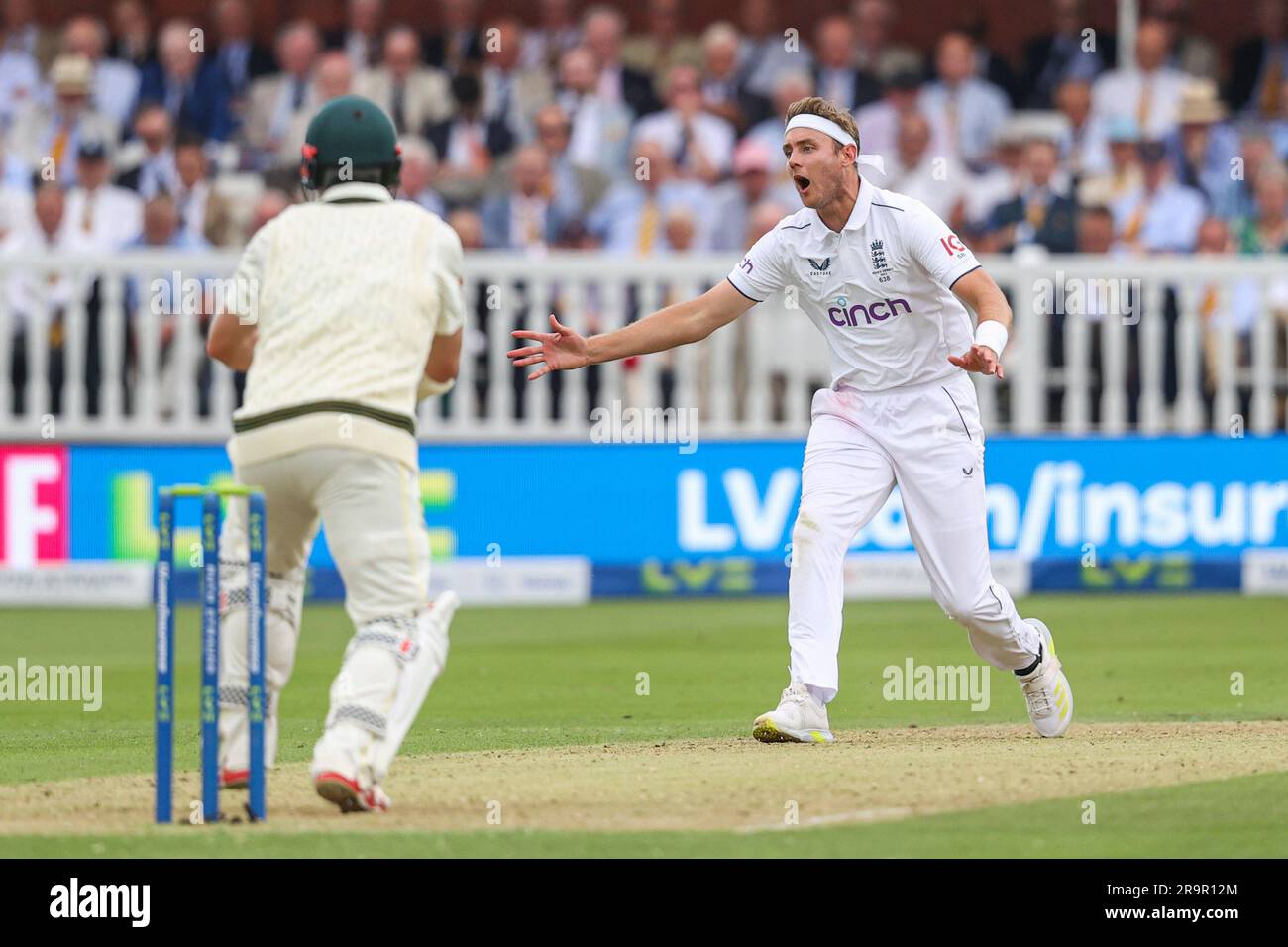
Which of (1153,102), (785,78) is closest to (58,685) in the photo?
(785,78)

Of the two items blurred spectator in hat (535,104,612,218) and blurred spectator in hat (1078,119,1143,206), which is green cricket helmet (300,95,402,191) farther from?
blurred spectator in hat (1078,119,1143,206)

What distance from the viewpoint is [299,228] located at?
7.14 metres

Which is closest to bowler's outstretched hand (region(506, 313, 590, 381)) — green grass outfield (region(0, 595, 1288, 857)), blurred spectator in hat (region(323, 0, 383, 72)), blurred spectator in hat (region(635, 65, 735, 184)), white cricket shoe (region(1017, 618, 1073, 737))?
green grass outfield (region(0, 595, 1288, 857))

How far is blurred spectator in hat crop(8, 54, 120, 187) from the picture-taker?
19375mm

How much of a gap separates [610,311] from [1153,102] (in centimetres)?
573

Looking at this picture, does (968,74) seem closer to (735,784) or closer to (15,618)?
(15,618)

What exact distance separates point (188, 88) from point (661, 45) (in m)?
4.28

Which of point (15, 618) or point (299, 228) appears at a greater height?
point (299, 228)

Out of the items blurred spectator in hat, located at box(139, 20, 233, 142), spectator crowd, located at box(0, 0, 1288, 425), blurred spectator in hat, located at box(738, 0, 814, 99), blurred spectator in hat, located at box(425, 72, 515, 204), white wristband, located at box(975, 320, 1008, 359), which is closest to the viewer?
white wristband, located at box(975, 320, 1008, 359)

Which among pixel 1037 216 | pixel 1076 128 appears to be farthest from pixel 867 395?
pixel 1076 128

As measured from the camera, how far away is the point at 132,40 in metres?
20.6

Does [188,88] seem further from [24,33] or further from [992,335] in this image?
[992,335]

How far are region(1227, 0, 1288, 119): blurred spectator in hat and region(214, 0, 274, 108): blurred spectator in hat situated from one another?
29.6ft
